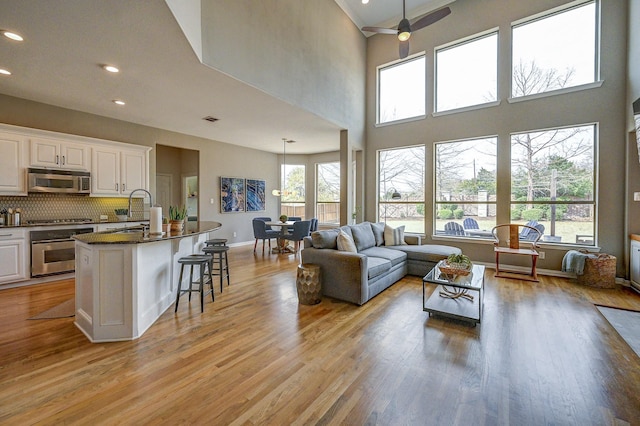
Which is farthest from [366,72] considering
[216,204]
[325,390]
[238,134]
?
[325,390]

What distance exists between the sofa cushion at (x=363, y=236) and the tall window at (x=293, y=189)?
15.6 feet

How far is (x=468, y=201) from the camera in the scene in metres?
5.59

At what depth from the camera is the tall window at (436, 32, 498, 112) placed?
17.7 feet

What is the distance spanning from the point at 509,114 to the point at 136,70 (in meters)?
6.01

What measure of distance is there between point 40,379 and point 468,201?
6316mm

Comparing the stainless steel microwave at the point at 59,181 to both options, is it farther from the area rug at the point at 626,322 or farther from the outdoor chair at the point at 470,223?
the area rug at the point at 626,322

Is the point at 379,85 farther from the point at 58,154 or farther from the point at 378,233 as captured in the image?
the point at 58,154

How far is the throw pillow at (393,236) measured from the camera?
505 cm

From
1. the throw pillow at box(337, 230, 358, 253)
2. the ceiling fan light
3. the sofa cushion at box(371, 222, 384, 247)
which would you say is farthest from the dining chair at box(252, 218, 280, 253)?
the ceiling fan light

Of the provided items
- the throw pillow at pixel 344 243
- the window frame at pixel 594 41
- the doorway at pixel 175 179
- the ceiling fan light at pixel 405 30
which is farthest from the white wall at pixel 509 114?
the doorway at pixel 175 179

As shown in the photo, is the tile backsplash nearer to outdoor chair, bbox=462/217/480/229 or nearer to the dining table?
the dining table

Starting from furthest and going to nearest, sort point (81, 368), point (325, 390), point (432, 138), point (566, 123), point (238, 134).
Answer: point (238, 134) → point (432, 138) → point (566, 123) → point (81, 368) → point (325, 390)

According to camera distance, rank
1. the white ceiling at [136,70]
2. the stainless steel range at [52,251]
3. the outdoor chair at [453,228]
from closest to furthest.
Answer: the white ceiling at [136,70]
the stainless steel range at [52,251]
the outdoor chair at [453,228]

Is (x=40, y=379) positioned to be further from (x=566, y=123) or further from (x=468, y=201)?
(x=566, y=123)
